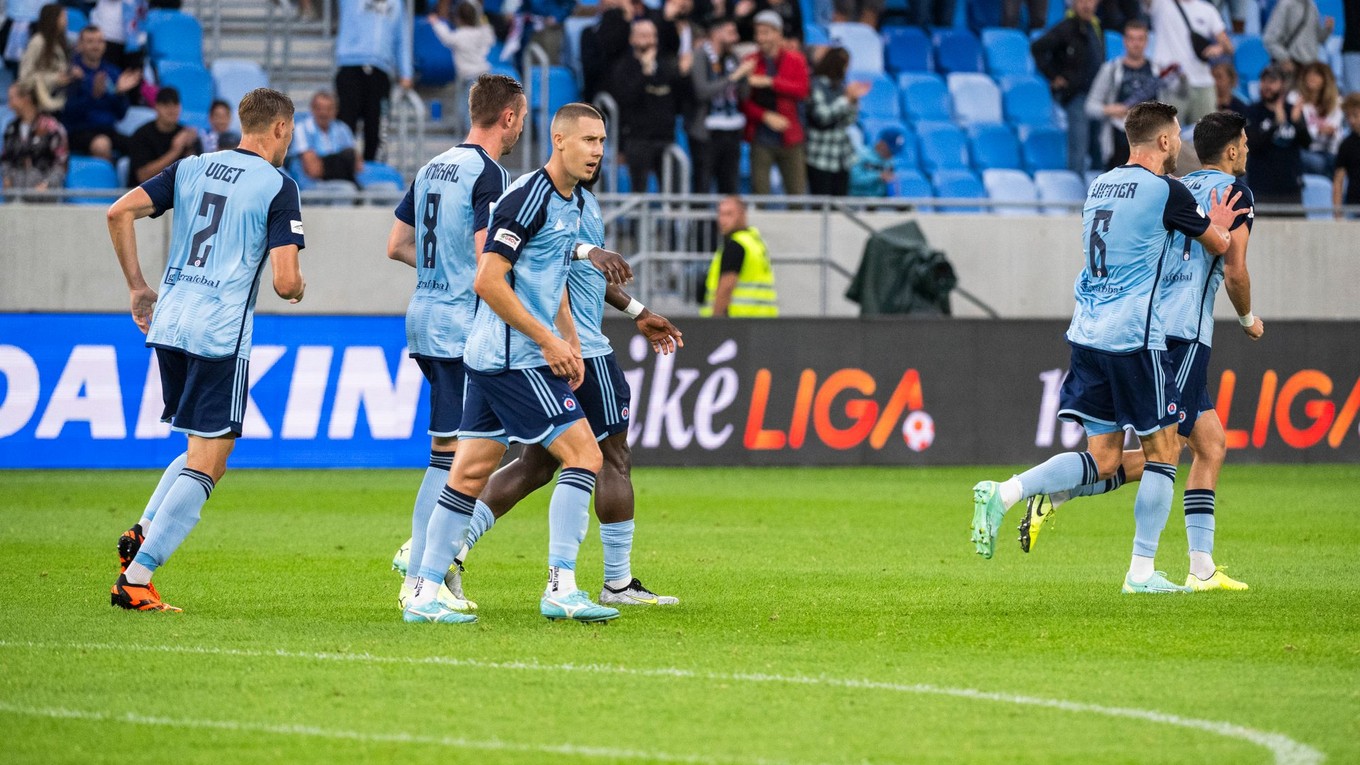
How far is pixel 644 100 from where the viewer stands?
19031mm

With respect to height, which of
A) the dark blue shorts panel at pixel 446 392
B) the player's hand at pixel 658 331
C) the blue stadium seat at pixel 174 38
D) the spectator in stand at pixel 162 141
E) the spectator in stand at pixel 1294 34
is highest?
the spectator in stand at pixel 1294 34

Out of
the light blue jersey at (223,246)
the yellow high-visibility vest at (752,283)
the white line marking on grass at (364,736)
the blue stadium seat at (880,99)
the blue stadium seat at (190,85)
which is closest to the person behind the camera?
the white line marking on grass at (364,736)

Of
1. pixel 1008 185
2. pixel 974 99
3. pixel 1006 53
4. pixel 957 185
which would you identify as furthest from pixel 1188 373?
pixel 1006 53

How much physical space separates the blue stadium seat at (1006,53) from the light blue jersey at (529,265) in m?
17.6

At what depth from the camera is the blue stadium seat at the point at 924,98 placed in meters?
22.9

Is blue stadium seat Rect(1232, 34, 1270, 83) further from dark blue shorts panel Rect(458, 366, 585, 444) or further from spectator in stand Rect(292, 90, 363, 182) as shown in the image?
dark blue shorts panel Rect(458, 366, 585, 444)

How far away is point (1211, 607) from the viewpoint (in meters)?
8.00

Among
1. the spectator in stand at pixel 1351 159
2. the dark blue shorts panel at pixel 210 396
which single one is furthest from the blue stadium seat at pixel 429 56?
the dark blue shorts panel at pixel 210 396

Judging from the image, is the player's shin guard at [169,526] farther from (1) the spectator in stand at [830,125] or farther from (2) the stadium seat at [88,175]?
Result: (1) the spectator in stand at [830,125]

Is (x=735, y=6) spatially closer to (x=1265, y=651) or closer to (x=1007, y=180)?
(x=1007, y=180)

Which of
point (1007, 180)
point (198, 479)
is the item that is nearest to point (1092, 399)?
point (198, 479)

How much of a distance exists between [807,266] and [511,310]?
1230cm

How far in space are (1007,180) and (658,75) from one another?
5077mm

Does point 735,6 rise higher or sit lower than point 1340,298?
higher
